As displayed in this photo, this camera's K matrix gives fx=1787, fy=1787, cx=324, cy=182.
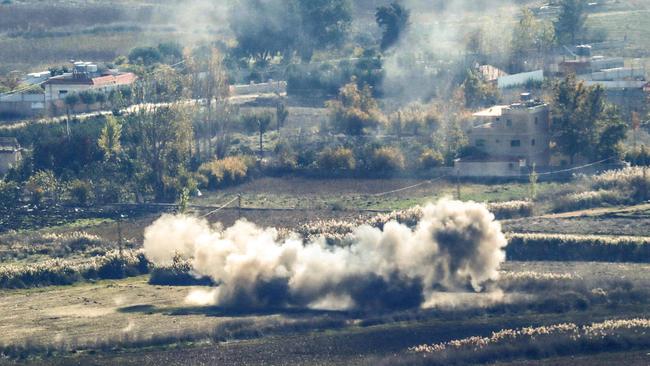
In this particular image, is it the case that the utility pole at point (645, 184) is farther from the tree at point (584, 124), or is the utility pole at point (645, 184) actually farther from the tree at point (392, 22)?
the tree at point (392, 22)

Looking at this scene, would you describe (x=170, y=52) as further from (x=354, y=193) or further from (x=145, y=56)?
(x=354, y=193)

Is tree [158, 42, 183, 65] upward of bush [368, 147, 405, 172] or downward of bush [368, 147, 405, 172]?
upward

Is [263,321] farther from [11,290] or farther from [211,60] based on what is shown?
[211,60]

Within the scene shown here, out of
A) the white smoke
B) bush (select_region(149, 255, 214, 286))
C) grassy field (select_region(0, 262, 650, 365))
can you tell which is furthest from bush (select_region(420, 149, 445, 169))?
the white smoke

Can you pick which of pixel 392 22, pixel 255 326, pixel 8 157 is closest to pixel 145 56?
pixel 392 22

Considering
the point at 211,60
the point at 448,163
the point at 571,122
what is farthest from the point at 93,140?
the point at 571,122

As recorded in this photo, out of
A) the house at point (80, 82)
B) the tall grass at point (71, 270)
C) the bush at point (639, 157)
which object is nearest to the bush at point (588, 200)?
the bush at point (639, 157)

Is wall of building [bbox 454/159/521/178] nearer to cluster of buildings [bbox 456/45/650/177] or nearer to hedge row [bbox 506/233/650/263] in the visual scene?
cluster of buildings [bbox 456/45/650/177]
